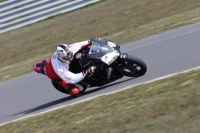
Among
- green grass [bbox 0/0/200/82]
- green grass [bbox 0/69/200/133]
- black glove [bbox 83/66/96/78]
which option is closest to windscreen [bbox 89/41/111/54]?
black glove [bbox 83/66/96/78]

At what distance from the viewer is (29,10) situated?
1898 cm

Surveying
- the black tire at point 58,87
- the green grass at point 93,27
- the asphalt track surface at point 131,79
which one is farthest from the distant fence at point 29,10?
the black tire at point 58,87

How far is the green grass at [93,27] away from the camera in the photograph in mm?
14688

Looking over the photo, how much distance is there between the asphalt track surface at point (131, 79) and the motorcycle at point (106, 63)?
0.20 metres

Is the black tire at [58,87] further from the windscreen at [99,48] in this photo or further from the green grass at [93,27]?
the green grass at [93,27]

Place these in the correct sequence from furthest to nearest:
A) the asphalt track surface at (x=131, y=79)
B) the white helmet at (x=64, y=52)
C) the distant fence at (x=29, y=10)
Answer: the distant fence at (x=29, y=10) < the asphalt track surface at (x=131, y=79) < the white helmet at (x=64, y=52)

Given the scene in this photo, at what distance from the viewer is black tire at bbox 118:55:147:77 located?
9.03 meters

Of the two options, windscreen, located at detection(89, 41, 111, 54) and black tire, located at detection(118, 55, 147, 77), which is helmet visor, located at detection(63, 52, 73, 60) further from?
black tire, located at detection(118, 55, 147, 77)

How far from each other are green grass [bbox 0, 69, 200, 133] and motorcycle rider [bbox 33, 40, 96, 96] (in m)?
0.65

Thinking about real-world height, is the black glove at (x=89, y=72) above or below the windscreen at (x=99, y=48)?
below

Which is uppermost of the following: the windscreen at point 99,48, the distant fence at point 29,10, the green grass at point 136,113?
the distant fence at point 29,10

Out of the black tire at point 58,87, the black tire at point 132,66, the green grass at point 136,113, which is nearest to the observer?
the green grass at point 136,113

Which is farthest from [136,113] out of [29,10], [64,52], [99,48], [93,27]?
[29,10]

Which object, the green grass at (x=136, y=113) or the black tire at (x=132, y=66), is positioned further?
the black tire at (x=132, y=66)
